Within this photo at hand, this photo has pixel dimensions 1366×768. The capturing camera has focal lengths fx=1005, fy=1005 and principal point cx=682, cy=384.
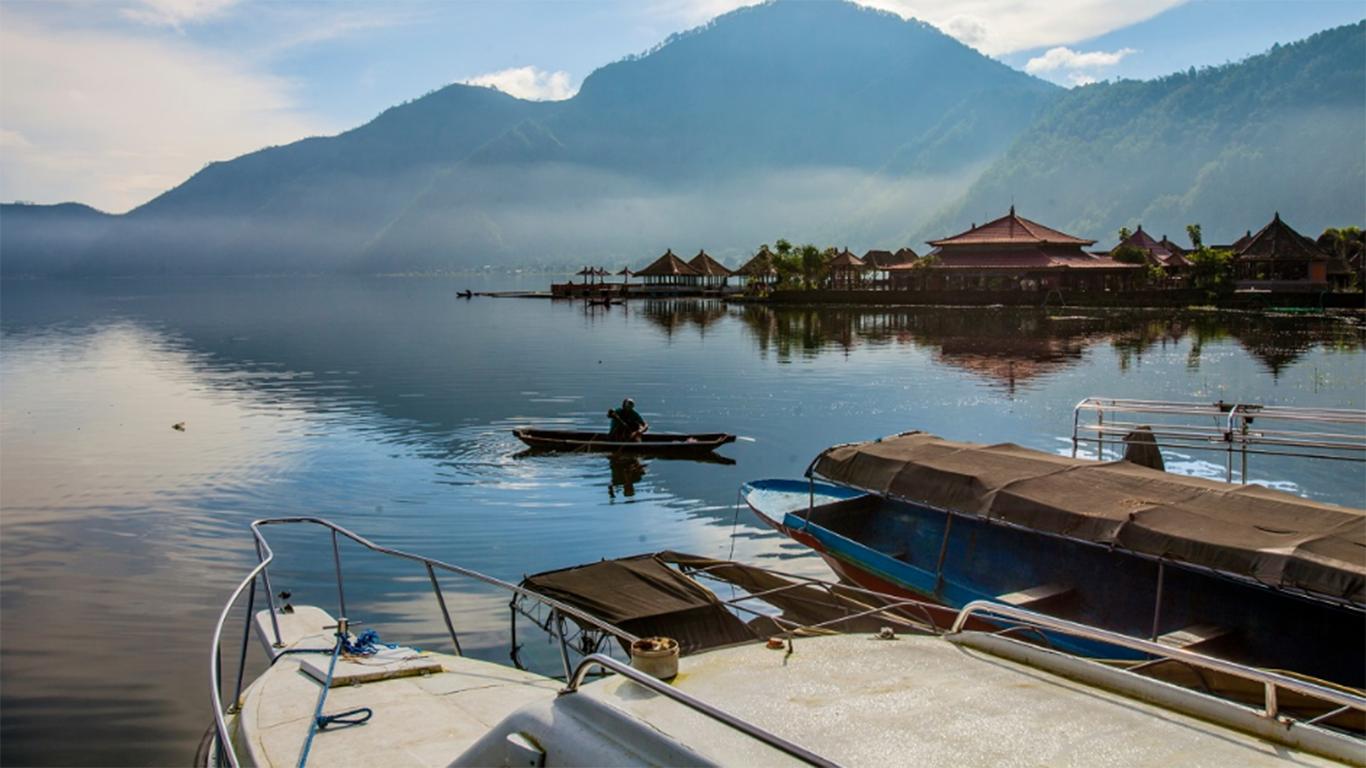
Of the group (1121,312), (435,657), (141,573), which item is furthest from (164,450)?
(1121,312)

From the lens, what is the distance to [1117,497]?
13.6 metres

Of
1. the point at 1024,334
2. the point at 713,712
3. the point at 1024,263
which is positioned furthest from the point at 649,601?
the point at 1024,263

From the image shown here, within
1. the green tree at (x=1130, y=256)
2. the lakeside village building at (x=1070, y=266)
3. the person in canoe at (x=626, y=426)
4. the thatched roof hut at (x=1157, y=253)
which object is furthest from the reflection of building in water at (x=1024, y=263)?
the person in canoe at (x=626, y=426)

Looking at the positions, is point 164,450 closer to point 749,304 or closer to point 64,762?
point 64,762

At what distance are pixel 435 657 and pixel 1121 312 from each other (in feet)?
304

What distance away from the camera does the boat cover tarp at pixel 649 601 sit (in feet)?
40.0

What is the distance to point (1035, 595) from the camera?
44.9 feet

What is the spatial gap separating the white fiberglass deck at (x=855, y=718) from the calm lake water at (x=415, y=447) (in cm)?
627

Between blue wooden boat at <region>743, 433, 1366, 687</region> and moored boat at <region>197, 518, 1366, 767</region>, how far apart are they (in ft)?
6.04

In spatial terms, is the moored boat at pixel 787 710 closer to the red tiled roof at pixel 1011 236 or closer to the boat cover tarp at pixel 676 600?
the boat cover tarp at pixel 676 600

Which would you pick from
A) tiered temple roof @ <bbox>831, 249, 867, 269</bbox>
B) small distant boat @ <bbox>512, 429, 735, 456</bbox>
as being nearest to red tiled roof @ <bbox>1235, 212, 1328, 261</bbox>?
tiered temple roof @ <bbox>831, 249, 867, 269</bbox>

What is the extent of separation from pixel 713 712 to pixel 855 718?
1.57 metres

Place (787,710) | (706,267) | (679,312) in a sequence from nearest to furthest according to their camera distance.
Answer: (787,710) < (679,312) < (706,267)

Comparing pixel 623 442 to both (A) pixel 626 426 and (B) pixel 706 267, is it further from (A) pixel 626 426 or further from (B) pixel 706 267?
(B) pixel 706 267
